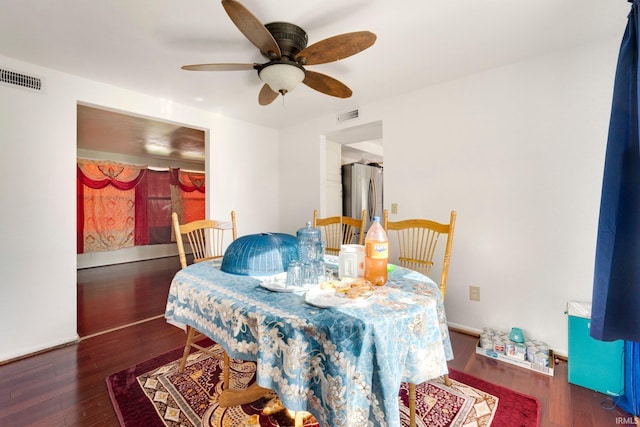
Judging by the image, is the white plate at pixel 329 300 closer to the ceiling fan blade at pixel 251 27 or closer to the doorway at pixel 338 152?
the ceiling fan blade at pixel 251 27

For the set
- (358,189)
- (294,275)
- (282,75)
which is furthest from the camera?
(358,189)

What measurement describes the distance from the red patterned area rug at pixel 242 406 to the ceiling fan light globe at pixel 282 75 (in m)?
1.84

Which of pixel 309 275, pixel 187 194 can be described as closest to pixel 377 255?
pixel 309 275

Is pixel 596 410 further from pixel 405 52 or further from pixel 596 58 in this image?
pixel 405 52

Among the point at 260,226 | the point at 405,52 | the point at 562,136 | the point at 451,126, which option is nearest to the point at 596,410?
the point at 562,136

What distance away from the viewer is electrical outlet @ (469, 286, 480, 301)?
2.36 metres

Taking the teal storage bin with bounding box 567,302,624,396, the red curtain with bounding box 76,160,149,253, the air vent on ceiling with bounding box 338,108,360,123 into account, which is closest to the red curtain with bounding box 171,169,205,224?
the red curtain with bounding box 76,160,149,253

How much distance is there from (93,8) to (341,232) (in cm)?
212

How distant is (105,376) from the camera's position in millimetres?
1830

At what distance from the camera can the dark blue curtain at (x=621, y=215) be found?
1328mm

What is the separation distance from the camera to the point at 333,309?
91 centimetres

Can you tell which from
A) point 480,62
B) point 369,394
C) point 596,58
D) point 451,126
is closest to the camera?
point 369,394

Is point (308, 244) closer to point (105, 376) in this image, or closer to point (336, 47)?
point (336, 47)

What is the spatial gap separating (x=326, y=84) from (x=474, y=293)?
82.7 inches
